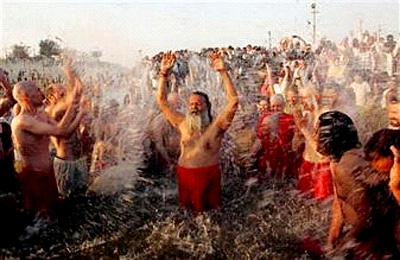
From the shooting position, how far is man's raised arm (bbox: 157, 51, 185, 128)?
371 centimetres

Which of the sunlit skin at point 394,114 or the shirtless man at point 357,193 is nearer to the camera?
the shirtless man at point 357,193

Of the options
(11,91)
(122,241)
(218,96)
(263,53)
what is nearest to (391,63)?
(263,53)

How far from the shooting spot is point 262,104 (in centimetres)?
379

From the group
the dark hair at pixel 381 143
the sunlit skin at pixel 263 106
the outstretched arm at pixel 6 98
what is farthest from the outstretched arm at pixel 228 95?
the outstretched arm at pixel 6 98

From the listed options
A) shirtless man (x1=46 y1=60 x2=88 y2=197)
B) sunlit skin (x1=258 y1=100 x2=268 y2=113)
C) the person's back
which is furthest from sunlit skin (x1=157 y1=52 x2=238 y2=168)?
the person's back

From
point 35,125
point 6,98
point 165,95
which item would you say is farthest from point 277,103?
point 6,98

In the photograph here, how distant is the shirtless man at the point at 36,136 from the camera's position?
3793mm

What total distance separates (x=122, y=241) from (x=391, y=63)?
170 centimetres

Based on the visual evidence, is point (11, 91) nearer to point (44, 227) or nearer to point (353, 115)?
point (44, 227)

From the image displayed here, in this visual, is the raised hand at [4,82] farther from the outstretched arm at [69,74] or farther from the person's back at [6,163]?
the outstretched arm at [69,74]

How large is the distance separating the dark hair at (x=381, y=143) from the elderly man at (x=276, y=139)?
1.57 ft

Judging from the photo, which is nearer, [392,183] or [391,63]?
[392,183]

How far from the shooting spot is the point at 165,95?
3.74 metres

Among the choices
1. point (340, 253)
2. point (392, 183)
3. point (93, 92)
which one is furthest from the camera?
point (93, 92)
